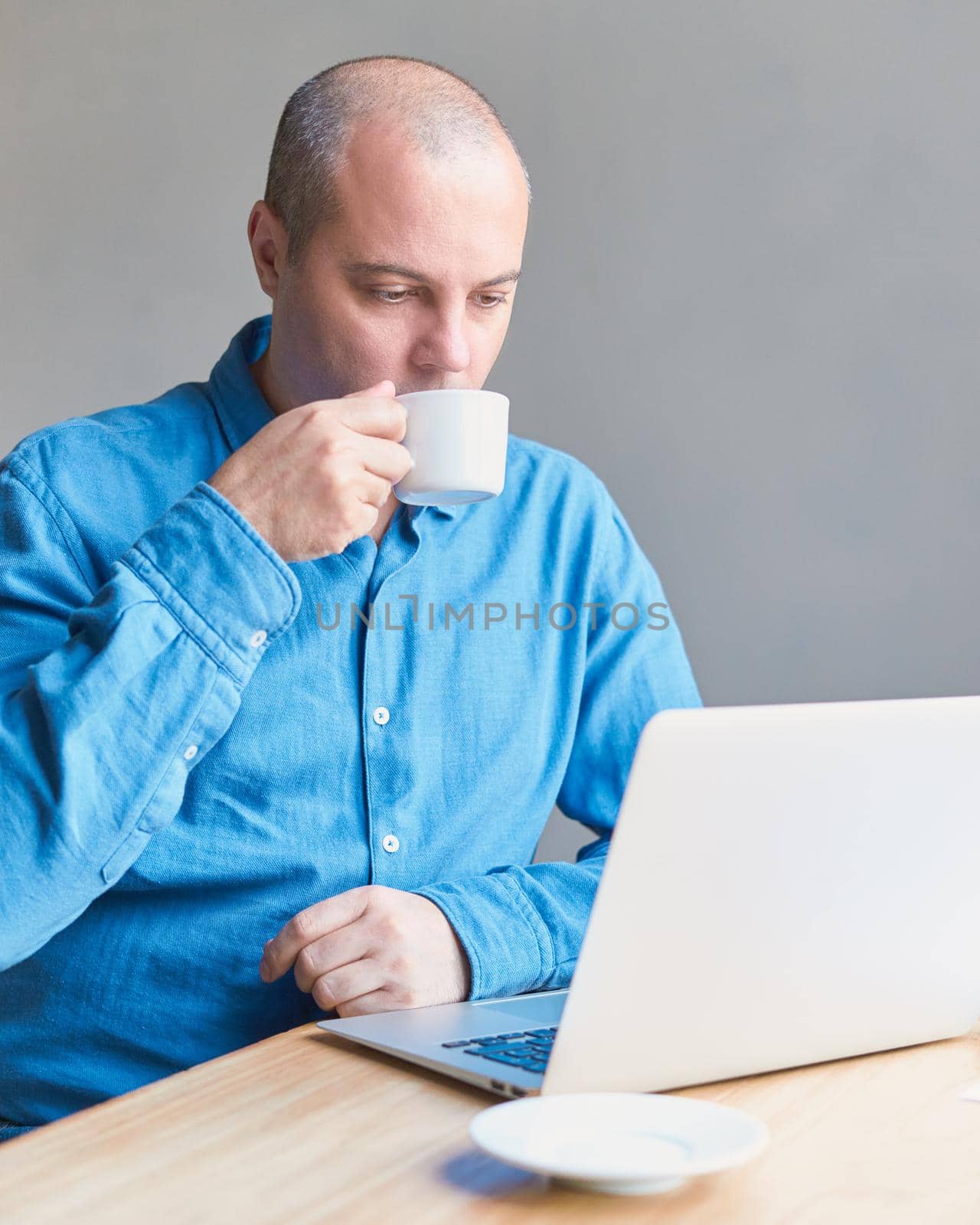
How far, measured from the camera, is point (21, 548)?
1.10 m

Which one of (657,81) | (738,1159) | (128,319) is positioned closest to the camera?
(738,1159)

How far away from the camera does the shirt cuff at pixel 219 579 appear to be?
0.89 m

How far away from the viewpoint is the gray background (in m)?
1.68

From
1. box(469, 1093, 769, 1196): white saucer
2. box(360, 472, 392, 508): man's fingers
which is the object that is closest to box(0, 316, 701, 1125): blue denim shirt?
box(360, 472, 392, 508): man's fingers

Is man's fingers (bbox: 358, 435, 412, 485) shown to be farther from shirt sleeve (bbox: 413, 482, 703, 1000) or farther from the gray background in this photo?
the gray background

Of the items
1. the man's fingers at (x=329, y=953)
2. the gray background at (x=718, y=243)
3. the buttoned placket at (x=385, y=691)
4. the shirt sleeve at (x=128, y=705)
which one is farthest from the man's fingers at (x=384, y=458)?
the gray background at (x=718, y=243)

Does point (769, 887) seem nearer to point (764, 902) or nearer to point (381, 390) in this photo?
point (764, 902)

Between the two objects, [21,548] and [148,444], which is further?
[148,444]

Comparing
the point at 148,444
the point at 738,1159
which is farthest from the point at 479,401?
the point at 738,1159

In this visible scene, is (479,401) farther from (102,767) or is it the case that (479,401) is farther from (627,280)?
(627,280)

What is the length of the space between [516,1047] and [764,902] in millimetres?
184

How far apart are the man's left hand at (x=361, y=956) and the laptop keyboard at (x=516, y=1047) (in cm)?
12

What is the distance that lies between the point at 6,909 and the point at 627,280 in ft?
4.45

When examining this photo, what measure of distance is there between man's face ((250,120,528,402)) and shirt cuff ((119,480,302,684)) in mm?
316
